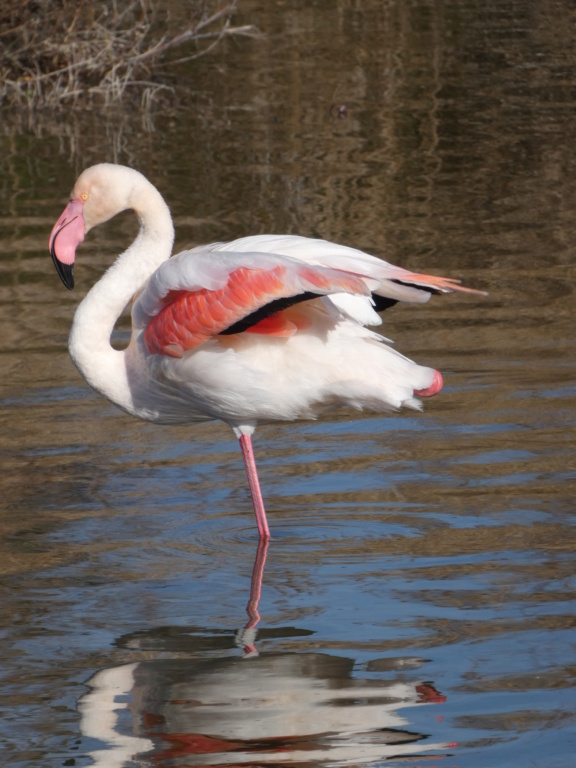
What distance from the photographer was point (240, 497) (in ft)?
16.9

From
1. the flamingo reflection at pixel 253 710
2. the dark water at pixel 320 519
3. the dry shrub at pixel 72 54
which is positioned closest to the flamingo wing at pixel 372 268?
the dark water at pixel 320 519

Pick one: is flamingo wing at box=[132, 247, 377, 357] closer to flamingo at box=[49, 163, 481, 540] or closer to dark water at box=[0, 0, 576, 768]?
flamingo at box=[49, 163, 481, 540]

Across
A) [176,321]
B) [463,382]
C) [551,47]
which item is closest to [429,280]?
[176,321]

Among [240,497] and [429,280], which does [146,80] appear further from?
[429,280]

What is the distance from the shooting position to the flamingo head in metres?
4.77

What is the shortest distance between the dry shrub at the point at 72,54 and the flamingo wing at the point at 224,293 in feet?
22.6

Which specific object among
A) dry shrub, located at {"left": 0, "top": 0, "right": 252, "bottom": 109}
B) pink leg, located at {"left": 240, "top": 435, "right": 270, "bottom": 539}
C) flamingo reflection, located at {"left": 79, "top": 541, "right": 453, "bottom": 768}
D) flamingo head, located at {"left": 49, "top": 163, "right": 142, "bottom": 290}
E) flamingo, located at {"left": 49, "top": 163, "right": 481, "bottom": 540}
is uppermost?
dry shrub, located at {"left": 0, "top": 0, "right": 252, "bottom": 109}

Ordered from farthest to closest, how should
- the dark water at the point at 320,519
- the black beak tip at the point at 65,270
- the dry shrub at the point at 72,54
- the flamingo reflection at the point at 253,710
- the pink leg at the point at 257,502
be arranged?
the dry shrub at the point at 72,54 → the black beak tip at the point at 65,270 → the pink leg at the point at 257,502 → the dark water at the point at 320,519 → the flamingo reflection at the point at 253,710

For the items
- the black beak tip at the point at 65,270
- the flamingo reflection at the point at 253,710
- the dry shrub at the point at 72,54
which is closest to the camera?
the flamingo reflection at the point at 253,710

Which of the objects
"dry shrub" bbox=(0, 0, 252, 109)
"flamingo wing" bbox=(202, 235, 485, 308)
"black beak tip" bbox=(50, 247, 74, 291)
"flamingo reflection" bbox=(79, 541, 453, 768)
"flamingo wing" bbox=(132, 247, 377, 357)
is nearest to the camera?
"flamingo reflection" bbox=(79, 541, 453, 768)

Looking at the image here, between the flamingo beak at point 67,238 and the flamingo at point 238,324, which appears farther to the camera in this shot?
the flamingo beak at point 67,238

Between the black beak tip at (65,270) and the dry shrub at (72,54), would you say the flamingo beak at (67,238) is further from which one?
the dry shrub at (72,54)

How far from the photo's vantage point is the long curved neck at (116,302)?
465 cm

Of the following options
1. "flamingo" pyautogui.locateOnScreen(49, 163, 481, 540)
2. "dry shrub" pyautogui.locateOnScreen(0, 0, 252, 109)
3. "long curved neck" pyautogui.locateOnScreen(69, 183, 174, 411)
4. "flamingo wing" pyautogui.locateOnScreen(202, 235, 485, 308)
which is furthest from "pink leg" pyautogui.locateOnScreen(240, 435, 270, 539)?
"dry shrub" pyautogui.locateOnScreen(0, 0, 252, 109)
